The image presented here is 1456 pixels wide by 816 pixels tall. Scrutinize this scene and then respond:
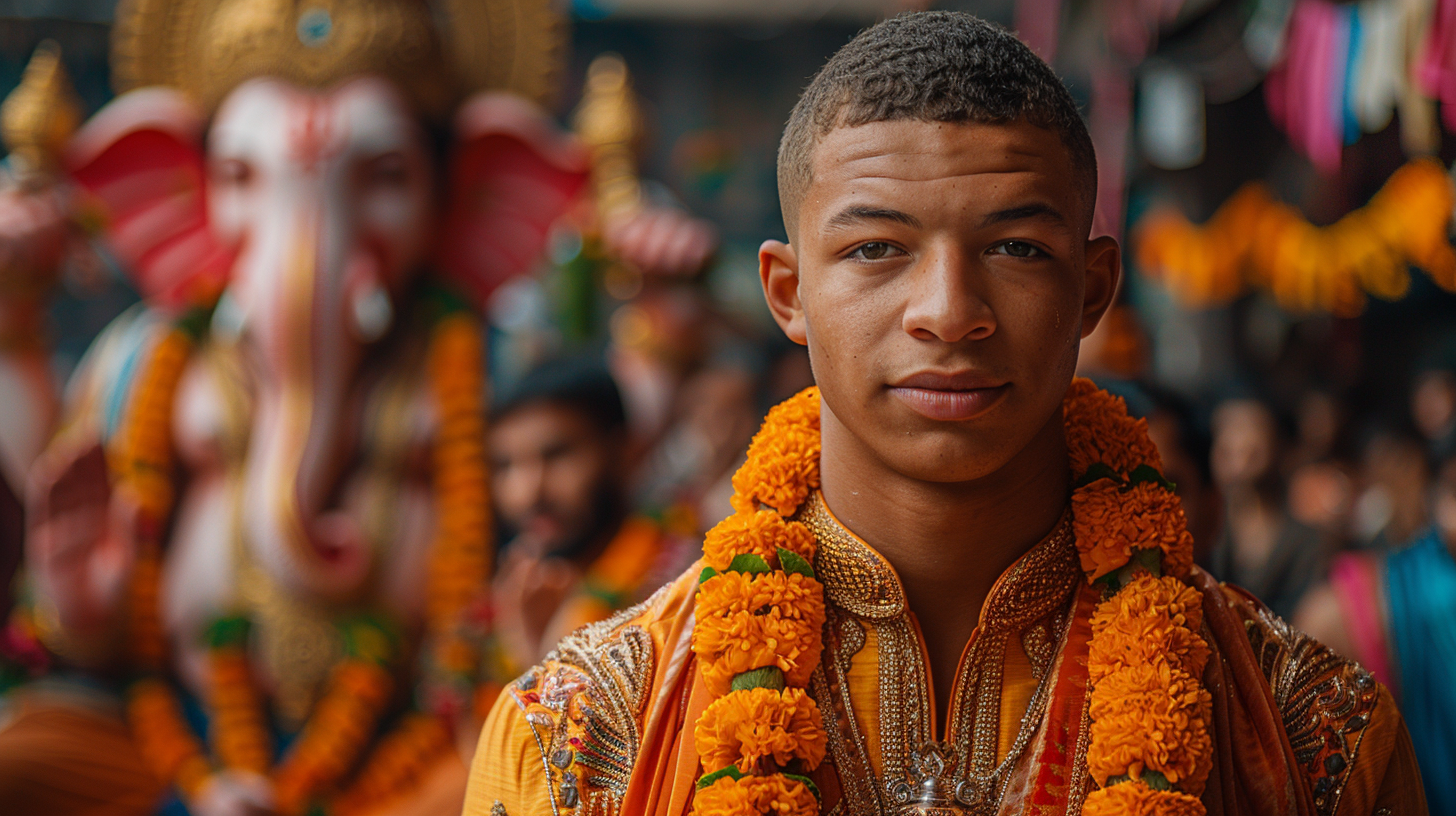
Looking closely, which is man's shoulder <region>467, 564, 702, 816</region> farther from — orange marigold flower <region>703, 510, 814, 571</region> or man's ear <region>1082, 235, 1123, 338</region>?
man's ear <region>1082, 235, 1123, 338</region>

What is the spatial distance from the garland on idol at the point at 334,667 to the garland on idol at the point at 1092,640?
91.7 inches

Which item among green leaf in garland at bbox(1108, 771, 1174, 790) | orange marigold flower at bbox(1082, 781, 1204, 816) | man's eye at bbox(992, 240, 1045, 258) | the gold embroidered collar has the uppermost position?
man's eye at bbox(992, 240, 1045, 258)

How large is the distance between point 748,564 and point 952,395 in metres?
0.30

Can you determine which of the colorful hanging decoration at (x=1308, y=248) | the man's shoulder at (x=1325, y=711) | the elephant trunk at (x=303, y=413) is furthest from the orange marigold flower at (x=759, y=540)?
the colorful hanging decoration at (x=1308, y=248)

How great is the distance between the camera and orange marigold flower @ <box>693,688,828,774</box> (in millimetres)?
1206

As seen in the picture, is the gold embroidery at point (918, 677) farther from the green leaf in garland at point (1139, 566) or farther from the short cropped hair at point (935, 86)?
the short cropped hair at point (935, 86)

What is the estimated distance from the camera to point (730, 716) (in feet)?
4.01

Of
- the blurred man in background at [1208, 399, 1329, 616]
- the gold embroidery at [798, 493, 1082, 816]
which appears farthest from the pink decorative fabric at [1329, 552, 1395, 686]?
the gold embroidery at [798, 493, 1082, 816]

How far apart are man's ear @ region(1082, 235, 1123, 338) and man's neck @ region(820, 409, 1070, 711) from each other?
0.12 metres

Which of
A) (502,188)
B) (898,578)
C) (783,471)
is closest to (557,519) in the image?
(502,188)

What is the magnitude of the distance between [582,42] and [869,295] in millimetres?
4773

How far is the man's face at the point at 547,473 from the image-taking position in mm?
3547

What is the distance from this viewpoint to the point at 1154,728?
1207mm

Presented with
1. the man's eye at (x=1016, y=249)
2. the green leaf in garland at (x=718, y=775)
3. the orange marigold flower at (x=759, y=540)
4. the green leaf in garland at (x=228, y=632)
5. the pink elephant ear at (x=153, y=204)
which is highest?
the pink elephant ear at (x=153, y=204)
